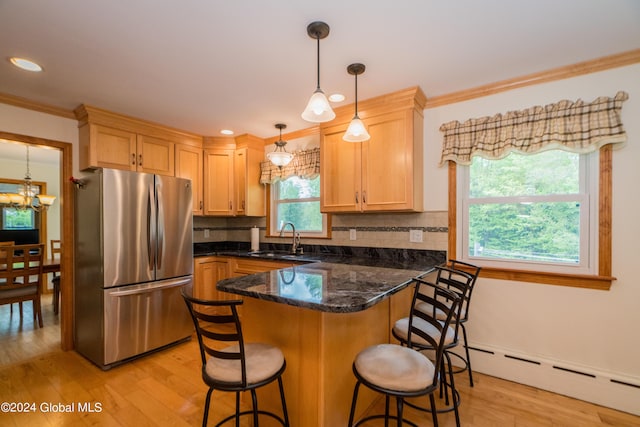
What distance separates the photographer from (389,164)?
2590mm

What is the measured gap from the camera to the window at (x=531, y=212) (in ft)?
6.85

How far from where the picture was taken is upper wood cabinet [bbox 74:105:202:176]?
9.23 ft

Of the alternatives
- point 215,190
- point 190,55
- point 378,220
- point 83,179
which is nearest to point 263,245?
point 215,190

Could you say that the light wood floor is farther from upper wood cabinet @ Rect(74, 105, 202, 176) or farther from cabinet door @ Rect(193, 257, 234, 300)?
upper wood cabinet @ Rect(74, 105, 202, 176)

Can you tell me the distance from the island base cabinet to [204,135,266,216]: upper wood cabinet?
218cm

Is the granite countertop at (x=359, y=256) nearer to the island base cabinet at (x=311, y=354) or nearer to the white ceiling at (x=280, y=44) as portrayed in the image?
the island base cabinet at (x=311, y=354)

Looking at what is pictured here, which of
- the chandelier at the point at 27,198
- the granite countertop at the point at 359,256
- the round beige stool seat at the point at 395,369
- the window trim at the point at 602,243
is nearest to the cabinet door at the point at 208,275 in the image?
the granite countertop at the point at 359,256

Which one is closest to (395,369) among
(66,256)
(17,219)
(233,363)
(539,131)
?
(233,363)

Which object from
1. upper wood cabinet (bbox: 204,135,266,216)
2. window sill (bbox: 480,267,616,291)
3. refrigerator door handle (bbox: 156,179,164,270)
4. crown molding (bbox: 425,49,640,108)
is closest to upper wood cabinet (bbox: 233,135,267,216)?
upper wood cabinet (bbox: 204,135,266,216)

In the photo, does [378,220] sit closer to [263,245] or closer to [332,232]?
[332,232]

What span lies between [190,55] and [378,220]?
2.13 m

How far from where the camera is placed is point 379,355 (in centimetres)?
142

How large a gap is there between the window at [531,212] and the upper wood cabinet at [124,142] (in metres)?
3.14

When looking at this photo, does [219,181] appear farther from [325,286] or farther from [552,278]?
[552,278]
